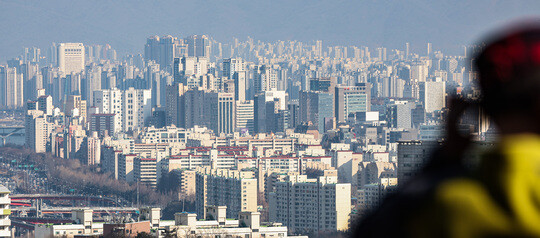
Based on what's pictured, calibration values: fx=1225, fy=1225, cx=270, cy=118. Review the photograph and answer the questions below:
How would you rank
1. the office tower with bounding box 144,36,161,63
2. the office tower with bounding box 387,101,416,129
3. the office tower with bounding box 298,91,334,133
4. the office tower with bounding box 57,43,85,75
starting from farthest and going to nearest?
the office tower with bounding box 144,36,161,63, the office tower with bounding box 57,43,85,75, the office tower with bounding box 298,91,334,133, the office tower with bounding box 387,101,416,129

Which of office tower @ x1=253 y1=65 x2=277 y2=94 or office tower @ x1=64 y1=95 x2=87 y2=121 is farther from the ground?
office tower @ x1=253 y1=65 x2=277 y2=94

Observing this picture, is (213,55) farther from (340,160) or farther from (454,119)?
(454,119)

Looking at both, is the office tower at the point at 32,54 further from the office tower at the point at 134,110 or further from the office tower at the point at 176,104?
the office tower at the point at 176,104

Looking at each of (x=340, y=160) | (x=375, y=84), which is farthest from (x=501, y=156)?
(x=375, y=84)

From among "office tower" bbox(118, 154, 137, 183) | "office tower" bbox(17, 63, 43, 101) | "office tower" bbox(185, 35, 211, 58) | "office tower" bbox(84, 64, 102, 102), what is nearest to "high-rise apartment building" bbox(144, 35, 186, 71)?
"office tower" bbox(185, 35, 211, 58)

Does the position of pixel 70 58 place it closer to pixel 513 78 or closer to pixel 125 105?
pixel 125 105

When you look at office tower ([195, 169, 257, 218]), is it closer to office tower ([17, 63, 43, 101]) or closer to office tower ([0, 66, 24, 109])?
office tower ([17, 63, 43, 101])

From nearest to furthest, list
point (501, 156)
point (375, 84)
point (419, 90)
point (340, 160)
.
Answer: point (501, 156), point (340, 160), point (419, 90), point (375, 84)
